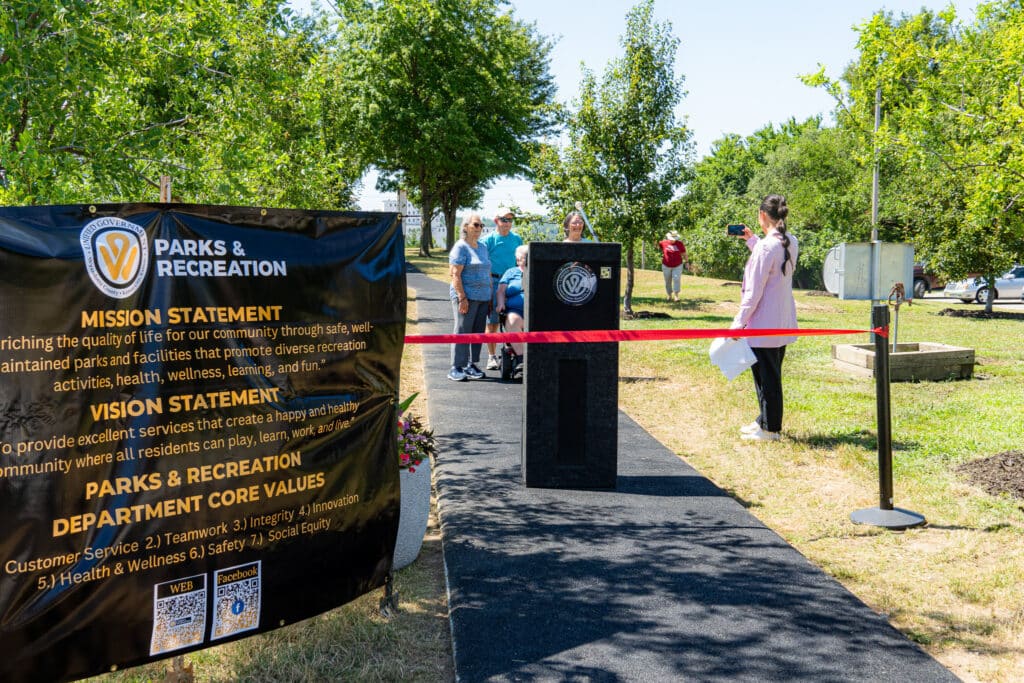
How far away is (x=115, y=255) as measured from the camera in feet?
10.0

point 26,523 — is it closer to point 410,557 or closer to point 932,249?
point 410,557

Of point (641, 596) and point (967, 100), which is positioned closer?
point (641, 596)

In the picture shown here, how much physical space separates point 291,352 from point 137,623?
108cm

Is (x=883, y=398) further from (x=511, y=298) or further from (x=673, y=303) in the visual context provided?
(x=673, y=303)

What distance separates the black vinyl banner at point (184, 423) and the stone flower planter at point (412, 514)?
0.99 m

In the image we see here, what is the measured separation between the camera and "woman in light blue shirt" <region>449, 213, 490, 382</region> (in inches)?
395

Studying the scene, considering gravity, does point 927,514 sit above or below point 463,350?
below

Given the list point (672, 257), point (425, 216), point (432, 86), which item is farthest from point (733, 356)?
point (425, 216)

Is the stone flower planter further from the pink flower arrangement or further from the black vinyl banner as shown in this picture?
the black vinyl banner

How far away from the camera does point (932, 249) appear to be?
24016 millimetres

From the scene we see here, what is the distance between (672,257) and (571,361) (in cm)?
1871

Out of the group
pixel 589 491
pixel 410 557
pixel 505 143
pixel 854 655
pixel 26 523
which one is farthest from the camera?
pixel 505 143

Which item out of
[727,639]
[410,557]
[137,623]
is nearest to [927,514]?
[727,639]

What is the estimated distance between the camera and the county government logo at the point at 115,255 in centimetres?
301
